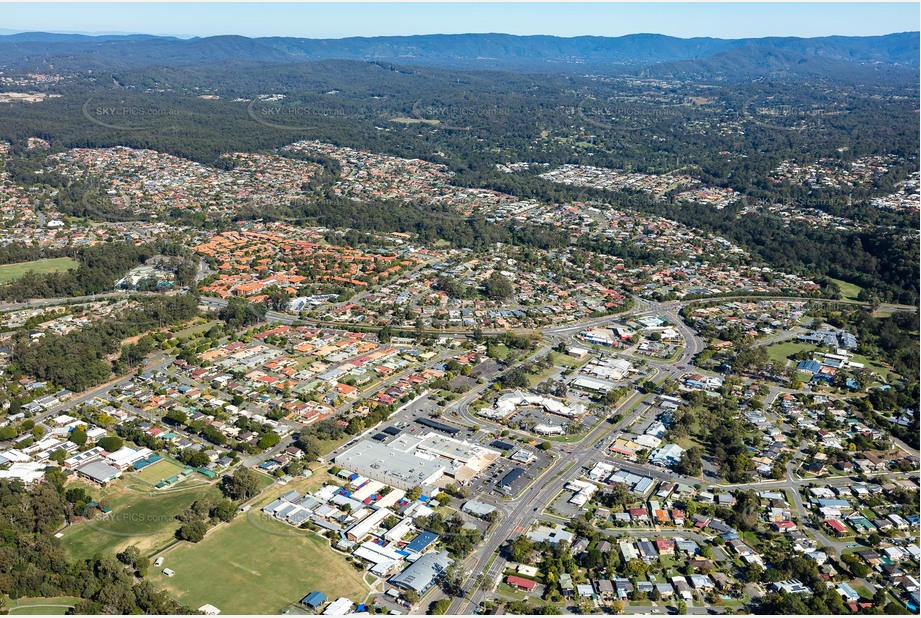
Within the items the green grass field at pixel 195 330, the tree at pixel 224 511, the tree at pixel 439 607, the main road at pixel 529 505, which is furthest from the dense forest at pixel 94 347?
the tree at pixel 439 607

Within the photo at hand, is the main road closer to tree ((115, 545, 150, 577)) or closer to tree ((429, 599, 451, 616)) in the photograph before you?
tree ((429, 599, 451, 616))

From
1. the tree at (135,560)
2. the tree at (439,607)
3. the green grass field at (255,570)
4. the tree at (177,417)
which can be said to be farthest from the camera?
the tree at (177,417)

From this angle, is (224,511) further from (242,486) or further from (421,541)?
(421,541)

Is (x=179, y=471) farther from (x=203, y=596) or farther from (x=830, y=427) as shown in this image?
(x=830, y=427)

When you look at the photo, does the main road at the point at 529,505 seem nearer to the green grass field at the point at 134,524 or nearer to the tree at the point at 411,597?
the tree at the point at 411,597

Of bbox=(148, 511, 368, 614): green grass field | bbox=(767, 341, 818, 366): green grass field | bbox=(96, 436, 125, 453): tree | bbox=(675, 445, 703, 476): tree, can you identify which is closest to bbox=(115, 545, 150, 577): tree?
bbox=(148, 511, 368, 614): green grass field

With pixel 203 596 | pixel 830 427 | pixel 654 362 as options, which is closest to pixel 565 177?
pixel 654 362
